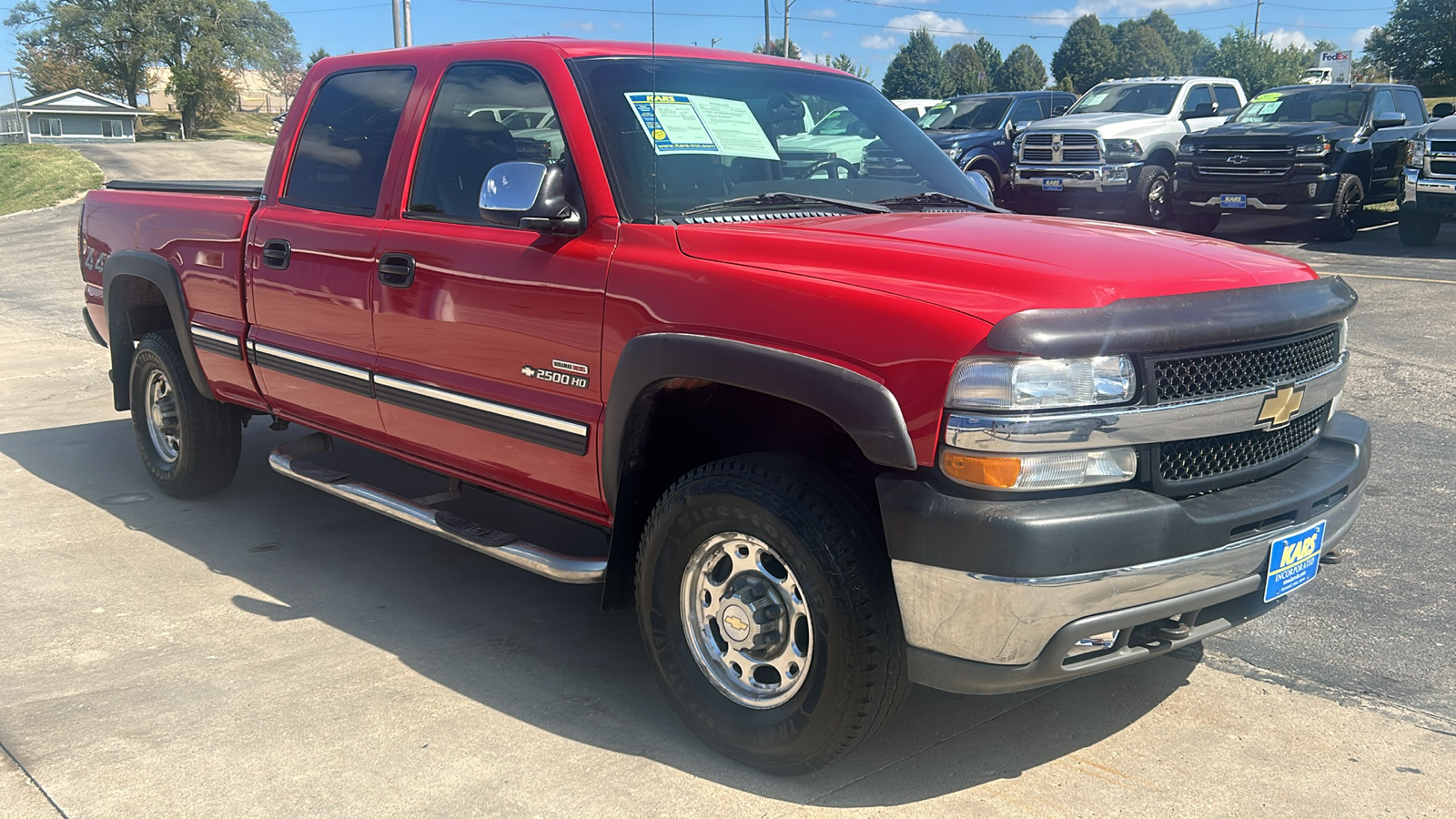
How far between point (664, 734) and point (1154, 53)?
11288cm

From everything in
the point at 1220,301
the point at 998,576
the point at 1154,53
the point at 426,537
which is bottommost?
the point at 426,537


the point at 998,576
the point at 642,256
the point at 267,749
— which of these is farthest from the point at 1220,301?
the point at 267,749

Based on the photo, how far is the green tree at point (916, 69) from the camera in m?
101

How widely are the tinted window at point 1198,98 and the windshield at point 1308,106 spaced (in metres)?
1.21

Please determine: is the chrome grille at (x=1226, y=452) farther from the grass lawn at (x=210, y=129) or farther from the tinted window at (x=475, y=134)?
the grass lawn at (x=210, y=129)

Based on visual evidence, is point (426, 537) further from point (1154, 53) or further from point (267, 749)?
point (1154, 53)

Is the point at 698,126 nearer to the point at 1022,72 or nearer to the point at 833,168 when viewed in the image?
the point at 833,168

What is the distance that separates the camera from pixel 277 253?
4.70 metres

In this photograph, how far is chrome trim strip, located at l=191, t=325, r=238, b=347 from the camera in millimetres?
5023

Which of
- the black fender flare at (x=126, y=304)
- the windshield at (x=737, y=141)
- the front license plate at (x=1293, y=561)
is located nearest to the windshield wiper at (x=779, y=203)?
the windshield at (x=737, y=141)

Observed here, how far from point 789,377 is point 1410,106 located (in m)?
17.0

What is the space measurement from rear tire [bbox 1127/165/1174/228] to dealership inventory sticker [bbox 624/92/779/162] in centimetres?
1364

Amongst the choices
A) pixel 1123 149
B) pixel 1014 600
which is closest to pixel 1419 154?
pixel 1123 149

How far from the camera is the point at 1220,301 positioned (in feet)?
9.63
